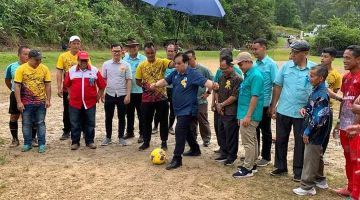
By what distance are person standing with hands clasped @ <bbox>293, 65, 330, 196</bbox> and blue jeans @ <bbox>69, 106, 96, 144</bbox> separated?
343cm

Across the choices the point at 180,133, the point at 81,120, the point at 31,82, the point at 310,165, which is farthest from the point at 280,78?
the point at 31,82

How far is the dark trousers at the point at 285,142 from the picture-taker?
548 centimetres

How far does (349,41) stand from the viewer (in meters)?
44.7

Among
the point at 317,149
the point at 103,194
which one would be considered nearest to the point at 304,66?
the point at 317,149

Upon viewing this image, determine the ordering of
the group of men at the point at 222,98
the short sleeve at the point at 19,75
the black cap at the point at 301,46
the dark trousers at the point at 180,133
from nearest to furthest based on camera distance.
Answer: the group of men at the point at 222,98, the black cap at the point at 301,46, the dark trousers at the point at 180,133, the short sleeve at the point at 19,75

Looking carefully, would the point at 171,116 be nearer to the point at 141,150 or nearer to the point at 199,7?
the point at 141,150

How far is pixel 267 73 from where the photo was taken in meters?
6.13

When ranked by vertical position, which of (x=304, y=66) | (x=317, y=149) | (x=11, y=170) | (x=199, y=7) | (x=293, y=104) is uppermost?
(x=199, y=7)

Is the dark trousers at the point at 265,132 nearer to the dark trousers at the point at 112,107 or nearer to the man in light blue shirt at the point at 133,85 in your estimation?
the man in light blue shirt at the point at 133,85

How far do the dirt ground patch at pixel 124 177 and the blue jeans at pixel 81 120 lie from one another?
208mm

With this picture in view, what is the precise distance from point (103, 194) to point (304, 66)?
2982mm

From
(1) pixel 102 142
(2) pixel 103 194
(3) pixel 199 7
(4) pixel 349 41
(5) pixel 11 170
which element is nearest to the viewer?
(2) pixel 103 194

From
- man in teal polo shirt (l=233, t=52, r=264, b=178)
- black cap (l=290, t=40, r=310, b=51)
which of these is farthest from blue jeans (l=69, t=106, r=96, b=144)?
black cap (l=290, t=40, r=310, b=51)

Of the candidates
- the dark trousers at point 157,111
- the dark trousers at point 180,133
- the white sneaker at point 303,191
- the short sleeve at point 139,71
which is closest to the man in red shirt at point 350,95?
the white sneaker at point 303,191
